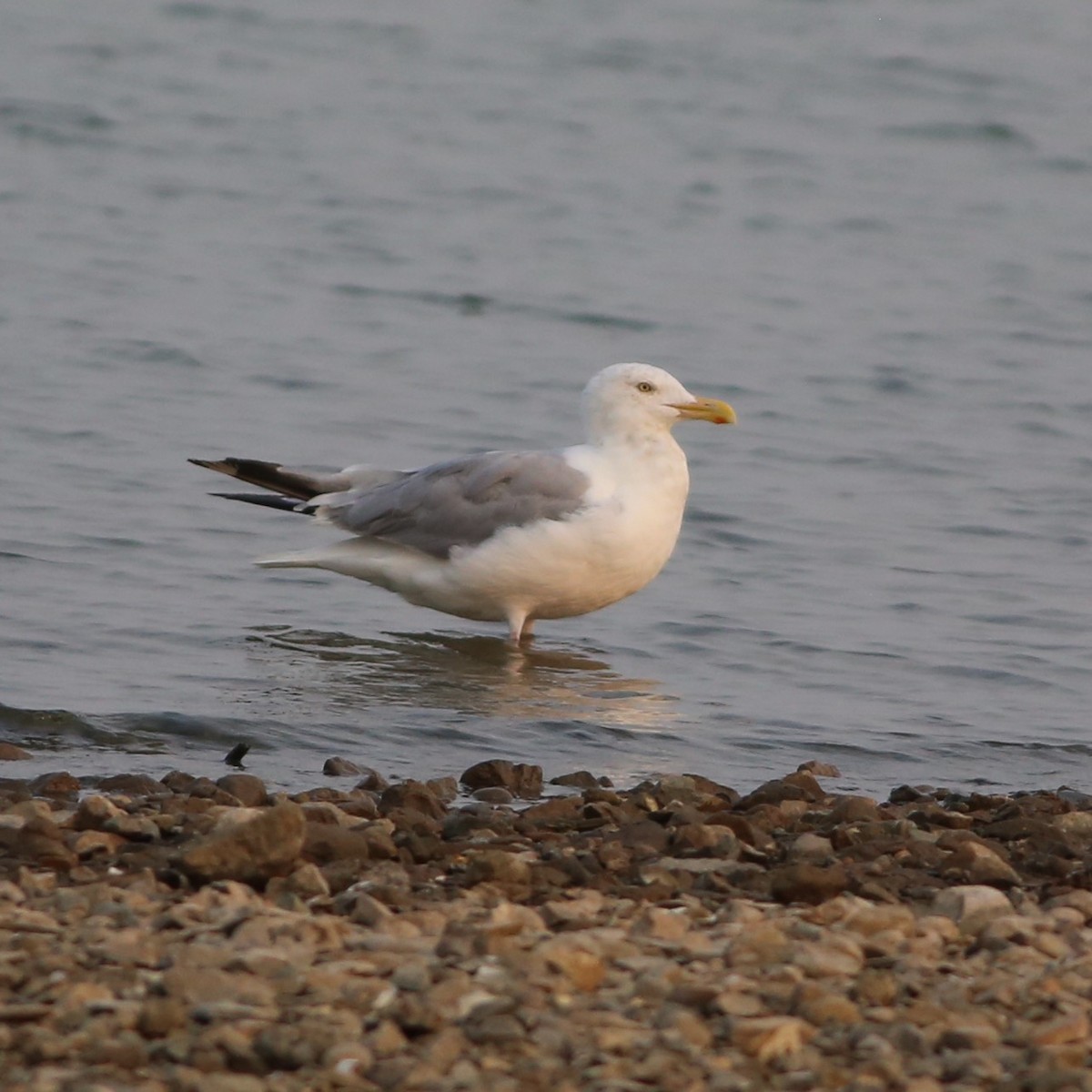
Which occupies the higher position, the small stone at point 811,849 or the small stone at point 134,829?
the small stone at point 811,849

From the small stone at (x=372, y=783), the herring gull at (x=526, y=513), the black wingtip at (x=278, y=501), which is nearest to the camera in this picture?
the small stone at (x=372, y=783)

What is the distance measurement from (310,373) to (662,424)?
13.8 ft

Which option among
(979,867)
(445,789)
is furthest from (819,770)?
(979,867)

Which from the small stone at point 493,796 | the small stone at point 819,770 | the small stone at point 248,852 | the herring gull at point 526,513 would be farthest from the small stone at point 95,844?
the herring gull at point 526,513

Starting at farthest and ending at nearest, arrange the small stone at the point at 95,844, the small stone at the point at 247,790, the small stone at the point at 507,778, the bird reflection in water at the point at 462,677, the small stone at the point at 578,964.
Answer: the bird reflection in water at the point at 462,677 < the small stone at the point at 507,778 < the small stone at the point at 247,790 < the small stone at the point at 95,844 < the small stone at the point at 578,964

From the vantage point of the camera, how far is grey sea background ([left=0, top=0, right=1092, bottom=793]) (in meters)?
8.12

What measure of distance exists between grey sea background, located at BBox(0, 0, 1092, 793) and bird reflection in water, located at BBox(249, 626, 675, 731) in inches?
1.3

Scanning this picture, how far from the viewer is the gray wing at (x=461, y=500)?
895 cm

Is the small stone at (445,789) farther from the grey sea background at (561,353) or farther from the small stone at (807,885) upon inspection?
the small stone at (807,885)

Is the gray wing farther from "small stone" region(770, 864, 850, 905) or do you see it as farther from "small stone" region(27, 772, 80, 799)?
"small stone" region(770, 864, 850, 905)

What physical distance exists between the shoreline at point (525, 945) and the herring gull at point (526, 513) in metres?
2.85

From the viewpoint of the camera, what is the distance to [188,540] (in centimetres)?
1006

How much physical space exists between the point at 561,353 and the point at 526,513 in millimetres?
5202

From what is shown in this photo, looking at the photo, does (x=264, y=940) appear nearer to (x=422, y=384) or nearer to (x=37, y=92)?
(x=422, y=384)
